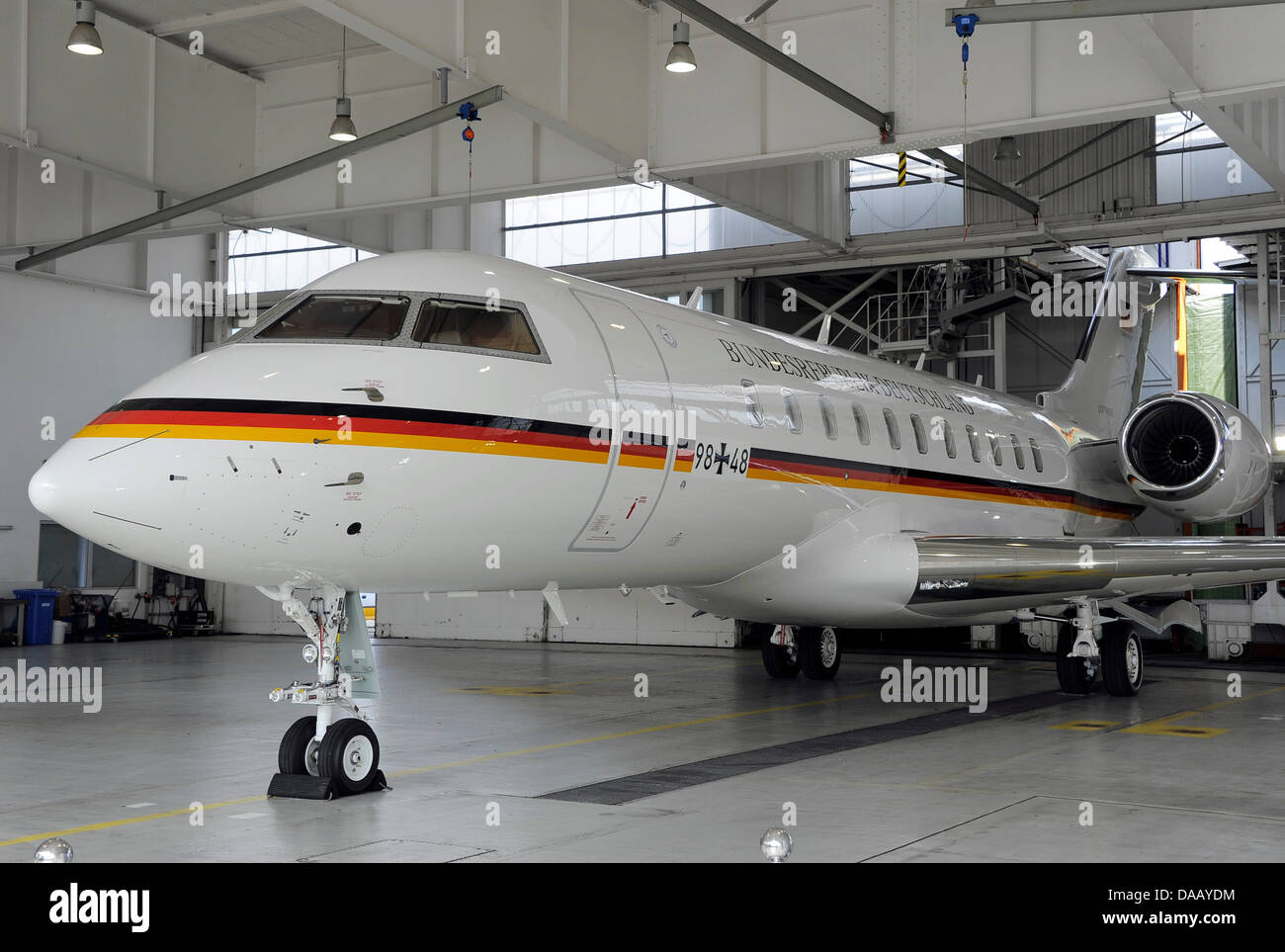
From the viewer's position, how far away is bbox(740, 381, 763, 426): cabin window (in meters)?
10.7

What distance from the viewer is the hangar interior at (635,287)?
8484 mm

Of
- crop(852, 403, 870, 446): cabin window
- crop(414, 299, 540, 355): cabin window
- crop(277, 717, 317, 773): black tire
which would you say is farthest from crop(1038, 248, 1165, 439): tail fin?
crop(277, 717, 317, 773): black tire

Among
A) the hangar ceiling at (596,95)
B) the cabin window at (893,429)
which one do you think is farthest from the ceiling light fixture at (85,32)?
the cabin window at (893,429)

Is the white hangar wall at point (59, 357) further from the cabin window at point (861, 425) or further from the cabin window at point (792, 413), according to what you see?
the cabin window at point (792, 413)

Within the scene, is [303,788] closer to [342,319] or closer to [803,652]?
[342,319]

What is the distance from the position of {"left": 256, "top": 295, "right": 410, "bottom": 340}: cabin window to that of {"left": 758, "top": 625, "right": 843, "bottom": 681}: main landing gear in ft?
34.2

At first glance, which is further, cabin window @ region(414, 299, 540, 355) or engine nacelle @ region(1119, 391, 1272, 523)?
engine nacelle @ region(1119, 391, 1272, 523)

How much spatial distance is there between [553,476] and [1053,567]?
226 inches

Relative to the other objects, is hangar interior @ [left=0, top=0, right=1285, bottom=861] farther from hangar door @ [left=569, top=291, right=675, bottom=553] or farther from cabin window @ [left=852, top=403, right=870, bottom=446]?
cabin window @ [left=852, top=403, right=870, bottom=446]

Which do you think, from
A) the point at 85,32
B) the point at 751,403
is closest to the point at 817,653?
the point at 751,403

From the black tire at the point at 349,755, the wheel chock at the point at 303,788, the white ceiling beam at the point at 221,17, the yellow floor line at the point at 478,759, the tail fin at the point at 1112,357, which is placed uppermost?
the white ceiling beam at the point at 221,17

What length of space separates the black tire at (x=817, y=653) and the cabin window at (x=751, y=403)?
7.48 metres

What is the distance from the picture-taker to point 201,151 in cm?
1870
